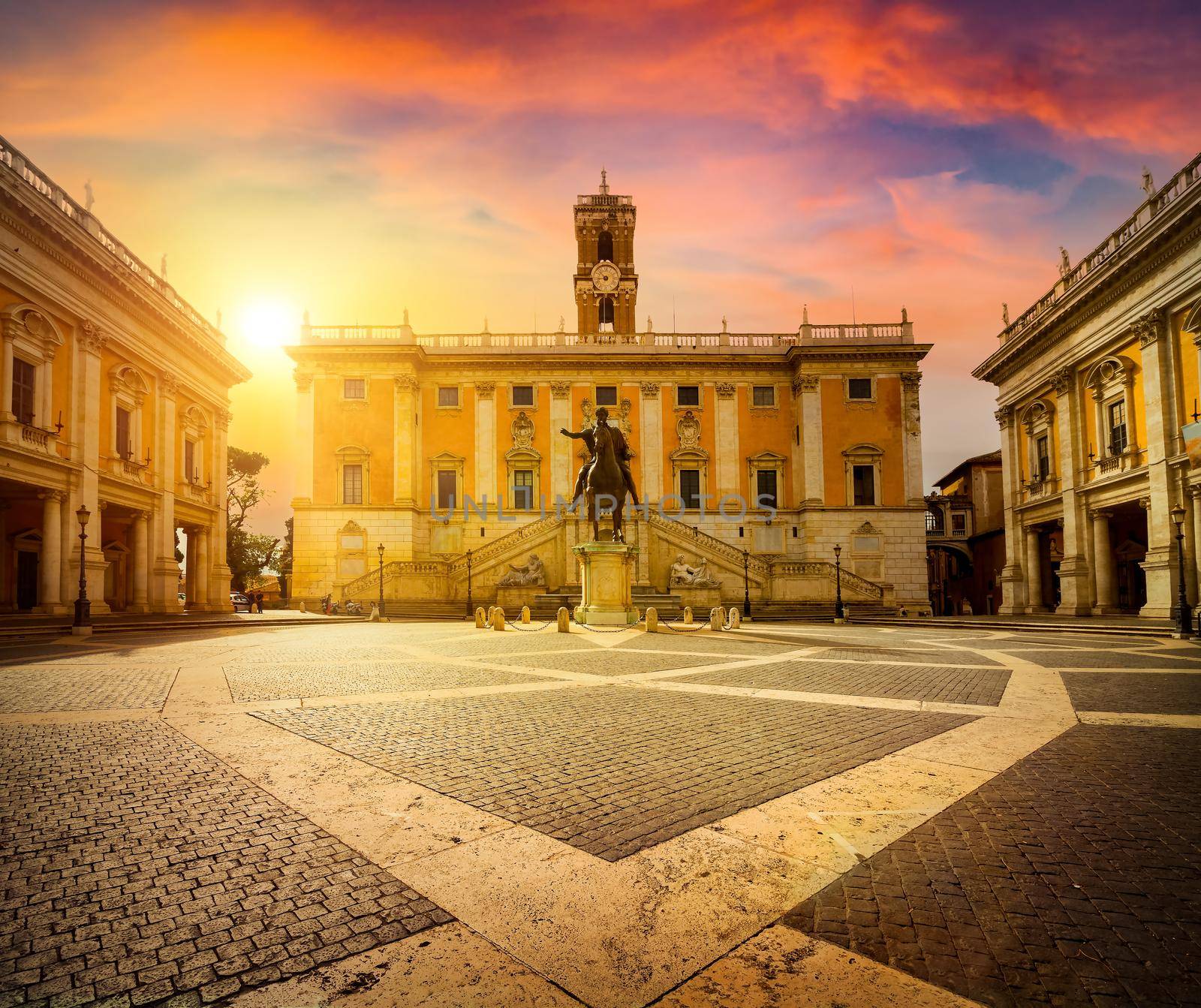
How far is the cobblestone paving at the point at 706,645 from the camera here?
12.2 meters

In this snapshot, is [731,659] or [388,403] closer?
[731,659]

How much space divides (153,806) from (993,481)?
57528 mm

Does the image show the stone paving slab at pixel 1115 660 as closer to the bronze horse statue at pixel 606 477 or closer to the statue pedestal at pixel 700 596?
the bronze horse statue at pixel 606 477

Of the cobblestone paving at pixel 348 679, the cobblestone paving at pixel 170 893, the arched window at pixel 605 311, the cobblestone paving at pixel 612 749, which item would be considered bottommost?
the cobblestone paving at pixel 348 679

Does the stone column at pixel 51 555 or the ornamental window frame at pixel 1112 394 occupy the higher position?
the ornamental window frame at pixel 1112 394

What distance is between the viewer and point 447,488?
39.3 meters

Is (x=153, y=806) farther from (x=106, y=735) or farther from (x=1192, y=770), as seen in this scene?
(x=1192, y=770)

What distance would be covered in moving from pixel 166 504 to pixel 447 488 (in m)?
15.2

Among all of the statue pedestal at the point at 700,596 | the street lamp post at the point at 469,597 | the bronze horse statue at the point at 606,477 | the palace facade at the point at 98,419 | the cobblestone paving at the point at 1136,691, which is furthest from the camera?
the street lamp post at the point at 469,597

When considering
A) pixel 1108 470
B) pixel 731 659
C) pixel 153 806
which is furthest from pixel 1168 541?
pixel 153 806

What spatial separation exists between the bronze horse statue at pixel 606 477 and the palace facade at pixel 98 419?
1616cm

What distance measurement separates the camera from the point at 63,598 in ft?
64.9

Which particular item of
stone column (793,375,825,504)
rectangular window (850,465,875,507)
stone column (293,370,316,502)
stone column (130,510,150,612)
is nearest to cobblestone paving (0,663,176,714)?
stone column (130,510,150,612)

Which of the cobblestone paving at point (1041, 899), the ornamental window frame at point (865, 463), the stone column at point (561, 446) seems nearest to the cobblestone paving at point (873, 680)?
the cobblestone paving at point (1041, 899)
